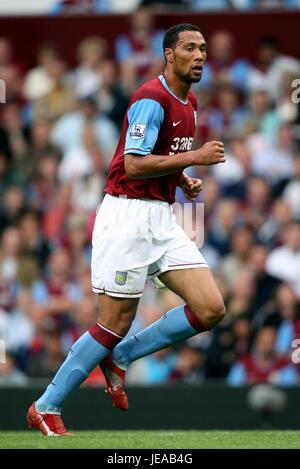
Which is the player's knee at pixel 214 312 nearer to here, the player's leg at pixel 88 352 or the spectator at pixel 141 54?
the player's leg at pixel 88 352

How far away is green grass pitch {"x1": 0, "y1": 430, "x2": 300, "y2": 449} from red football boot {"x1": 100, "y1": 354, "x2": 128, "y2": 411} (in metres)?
0.21

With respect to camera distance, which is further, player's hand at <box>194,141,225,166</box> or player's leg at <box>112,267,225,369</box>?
player's leg at <box>112,267,225,369</box>

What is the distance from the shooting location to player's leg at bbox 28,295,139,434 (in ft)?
25.9

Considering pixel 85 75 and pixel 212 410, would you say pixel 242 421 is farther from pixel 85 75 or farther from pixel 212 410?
pixel 85 75

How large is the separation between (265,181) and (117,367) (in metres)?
5.63

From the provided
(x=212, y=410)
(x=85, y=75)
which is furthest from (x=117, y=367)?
(x=85, y=75)

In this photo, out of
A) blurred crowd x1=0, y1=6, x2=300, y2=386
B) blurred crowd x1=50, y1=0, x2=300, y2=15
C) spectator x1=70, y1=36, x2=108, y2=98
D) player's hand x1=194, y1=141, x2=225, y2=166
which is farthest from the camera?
blurred crowd x1=50, y1=0, x2=300, y2=15

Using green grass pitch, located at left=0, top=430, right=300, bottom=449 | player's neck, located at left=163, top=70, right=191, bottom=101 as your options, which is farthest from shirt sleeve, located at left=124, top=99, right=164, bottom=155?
green grass pitch, located at left=0, top=430, right=300, bottom=449

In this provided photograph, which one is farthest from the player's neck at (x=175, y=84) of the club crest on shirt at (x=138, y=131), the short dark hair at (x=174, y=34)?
the club crest on shirt at (x=138, y=131)

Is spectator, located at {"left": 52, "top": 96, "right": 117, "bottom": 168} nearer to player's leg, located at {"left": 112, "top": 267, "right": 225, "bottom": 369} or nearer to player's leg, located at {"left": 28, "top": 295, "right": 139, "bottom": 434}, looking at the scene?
player's leg, located at {"left": 112, "top": 267, "right": 225, "bottom": 369}

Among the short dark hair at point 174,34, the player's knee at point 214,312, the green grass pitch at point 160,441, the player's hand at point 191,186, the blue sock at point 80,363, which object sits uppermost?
the short dark hair at point 174,34

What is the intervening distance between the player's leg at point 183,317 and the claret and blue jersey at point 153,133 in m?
0.52

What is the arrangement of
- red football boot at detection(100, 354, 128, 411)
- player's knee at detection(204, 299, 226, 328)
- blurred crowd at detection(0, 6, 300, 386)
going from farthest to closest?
1. blurred crowd at detection(0, 6, 300, 386)
2. red football boot at detection(100, 354, 128, 411)
3. player's knee at detection(204, 299, 226, 328)

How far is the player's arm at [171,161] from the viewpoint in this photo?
7.64 metres
